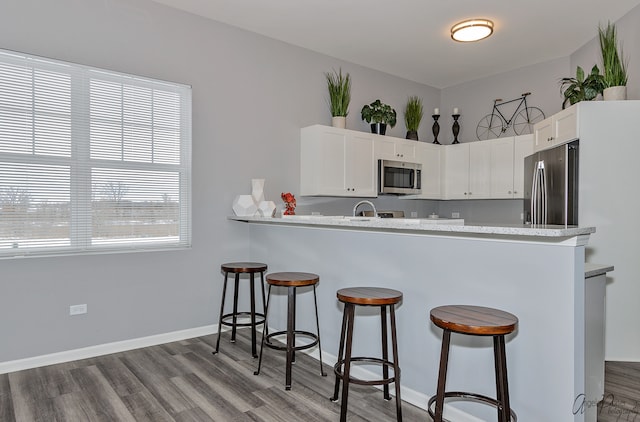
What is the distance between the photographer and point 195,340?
3.72 m

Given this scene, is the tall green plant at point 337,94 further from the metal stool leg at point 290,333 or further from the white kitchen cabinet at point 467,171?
the metal stool leg at point 290,333

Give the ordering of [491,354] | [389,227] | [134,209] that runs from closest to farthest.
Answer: [491,354] < [389,227] < [134,209]

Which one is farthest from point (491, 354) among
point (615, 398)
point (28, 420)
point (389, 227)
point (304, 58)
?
point (304, 58)

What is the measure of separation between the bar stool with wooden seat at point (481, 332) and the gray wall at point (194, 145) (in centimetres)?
262

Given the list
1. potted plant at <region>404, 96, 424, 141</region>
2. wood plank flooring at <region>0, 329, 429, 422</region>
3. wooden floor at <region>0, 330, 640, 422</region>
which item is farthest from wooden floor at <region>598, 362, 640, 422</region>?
potted plant at <region>404, 96, 424, 141</region>

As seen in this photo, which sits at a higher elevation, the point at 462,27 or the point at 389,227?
the point at 462,27

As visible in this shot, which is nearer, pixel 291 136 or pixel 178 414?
pixel 178 414

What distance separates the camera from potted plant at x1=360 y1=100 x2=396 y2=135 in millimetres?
5047

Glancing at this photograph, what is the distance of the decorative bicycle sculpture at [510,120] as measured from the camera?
5199 mm

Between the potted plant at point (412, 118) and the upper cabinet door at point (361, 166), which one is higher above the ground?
the potted plant at point (412, 118)

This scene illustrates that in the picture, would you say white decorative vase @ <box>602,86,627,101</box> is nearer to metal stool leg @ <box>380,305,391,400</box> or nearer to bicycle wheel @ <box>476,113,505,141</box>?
bicycle wheel @ <box>476,113,505,141</box>

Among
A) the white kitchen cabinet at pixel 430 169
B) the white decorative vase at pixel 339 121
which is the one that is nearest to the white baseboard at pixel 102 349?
the white decorative vase at pixel 339 121

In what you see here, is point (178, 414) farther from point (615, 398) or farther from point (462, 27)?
point (462, 27)

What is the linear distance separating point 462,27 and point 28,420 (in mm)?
4486
